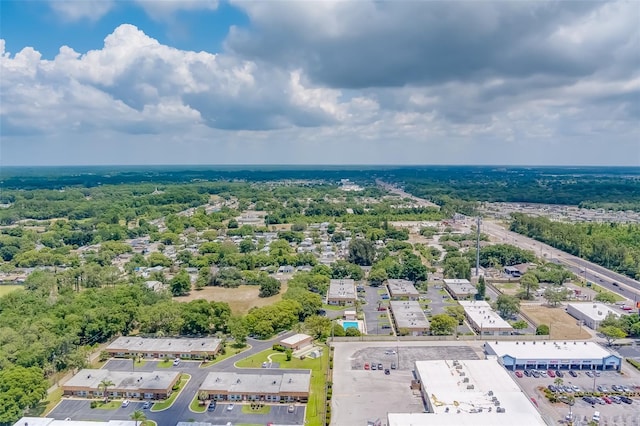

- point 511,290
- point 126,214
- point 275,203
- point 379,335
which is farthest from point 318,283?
point 275,203

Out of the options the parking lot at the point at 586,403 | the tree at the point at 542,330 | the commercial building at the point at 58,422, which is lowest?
the parking lot at the point at 586,403

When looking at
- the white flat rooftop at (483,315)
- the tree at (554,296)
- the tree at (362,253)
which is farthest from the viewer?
the tree at (362,253)

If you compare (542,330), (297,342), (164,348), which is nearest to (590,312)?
(542,330)

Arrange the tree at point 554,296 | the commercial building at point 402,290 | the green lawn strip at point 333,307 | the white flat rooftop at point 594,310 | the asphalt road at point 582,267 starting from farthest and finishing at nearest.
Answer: the asphalt road at point 582,267 → the commercial building at point 402,290 → the tree at point 554,296 → the green lawn strip at point 333,307 → the white flat rooftop at point 594,310

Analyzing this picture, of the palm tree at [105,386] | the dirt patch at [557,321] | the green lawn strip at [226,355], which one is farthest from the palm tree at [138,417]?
the dirt patch at [557,321]

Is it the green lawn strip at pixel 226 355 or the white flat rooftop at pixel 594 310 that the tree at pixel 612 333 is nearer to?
the white flat rooftop at pixel 594 310

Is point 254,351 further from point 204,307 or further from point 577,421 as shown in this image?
point 577,421

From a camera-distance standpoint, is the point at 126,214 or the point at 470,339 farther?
the point at 126,214
